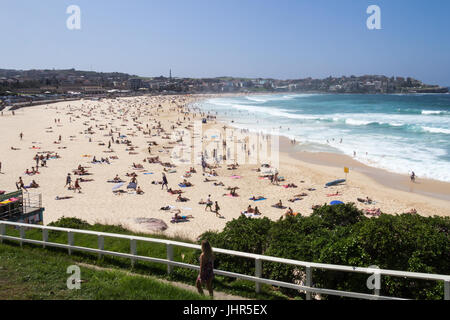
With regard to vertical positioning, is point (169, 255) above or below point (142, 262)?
above

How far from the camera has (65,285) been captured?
17.2 feet

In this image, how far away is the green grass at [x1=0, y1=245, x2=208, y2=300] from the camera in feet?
15.8

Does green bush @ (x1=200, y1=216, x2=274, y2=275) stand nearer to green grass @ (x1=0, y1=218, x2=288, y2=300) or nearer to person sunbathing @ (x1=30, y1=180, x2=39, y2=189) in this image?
green grass @ (x1=0, y1=218, x2=288, y2=300)

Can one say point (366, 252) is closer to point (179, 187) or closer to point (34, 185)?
point (179, 187)

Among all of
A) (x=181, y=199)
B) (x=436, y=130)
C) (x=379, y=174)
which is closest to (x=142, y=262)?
(x=181, y=199)

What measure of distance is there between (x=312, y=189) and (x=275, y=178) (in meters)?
2.63

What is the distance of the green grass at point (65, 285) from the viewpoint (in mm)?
4809

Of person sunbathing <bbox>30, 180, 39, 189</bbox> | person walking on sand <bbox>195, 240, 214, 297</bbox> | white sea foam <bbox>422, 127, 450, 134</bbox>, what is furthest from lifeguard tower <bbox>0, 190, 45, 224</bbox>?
white sea foam <bbox>422, 127, 450, 134</bbox>

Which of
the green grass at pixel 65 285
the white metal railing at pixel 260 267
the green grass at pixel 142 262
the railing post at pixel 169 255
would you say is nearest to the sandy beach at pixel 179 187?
the green grass at pixel 142 262

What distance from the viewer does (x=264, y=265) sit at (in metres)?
5.86

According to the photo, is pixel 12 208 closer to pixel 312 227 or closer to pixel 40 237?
pixel 40 237

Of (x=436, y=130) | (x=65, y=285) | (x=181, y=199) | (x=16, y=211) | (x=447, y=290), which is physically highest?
(x=436, y=130)
